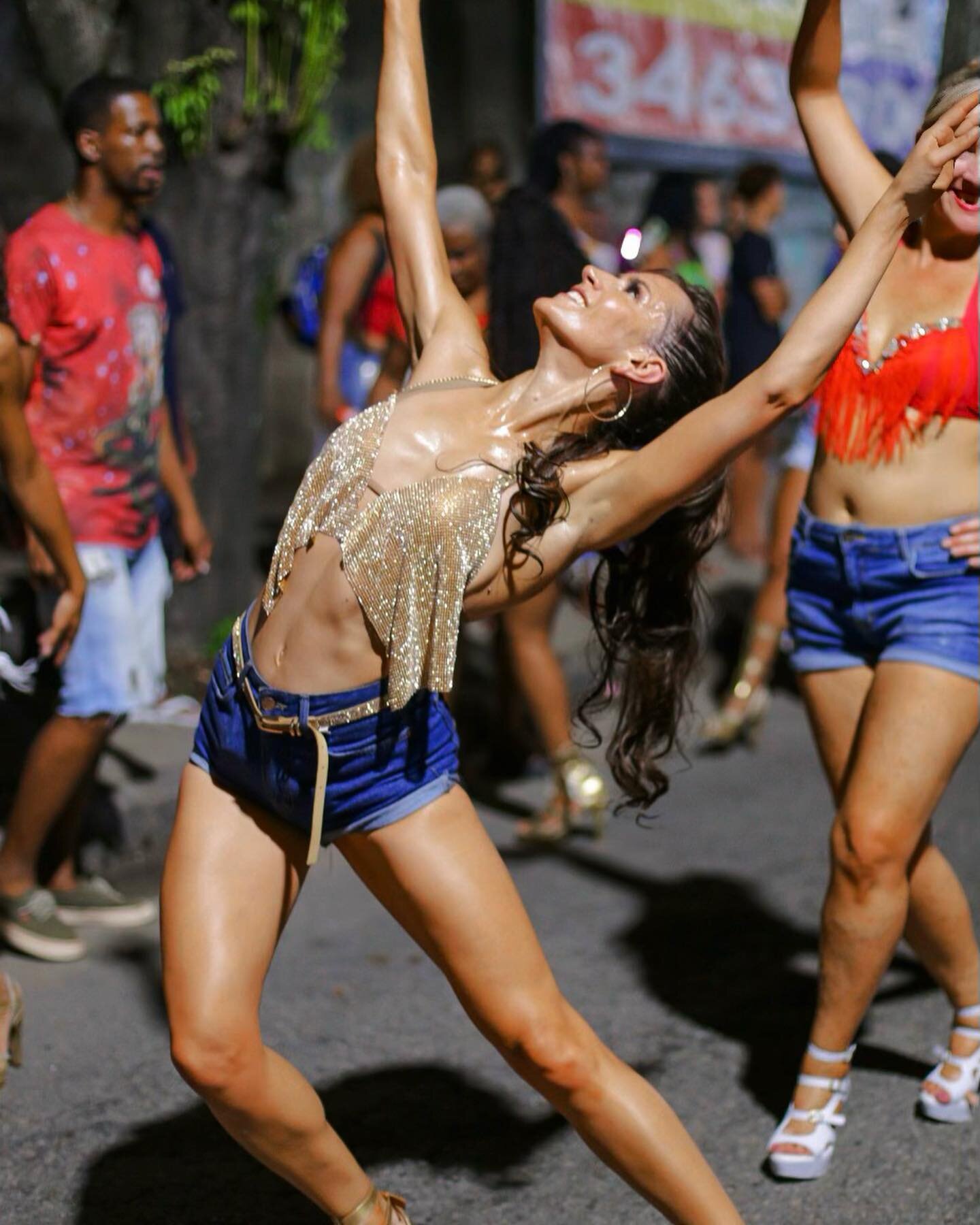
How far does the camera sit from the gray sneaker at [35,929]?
4426mm

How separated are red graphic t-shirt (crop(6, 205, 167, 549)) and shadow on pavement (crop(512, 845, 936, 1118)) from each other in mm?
1872

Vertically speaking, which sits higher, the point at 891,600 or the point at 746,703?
the point at 891,600

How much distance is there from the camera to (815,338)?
98.3 inches

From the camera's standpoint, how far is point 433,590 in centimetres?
266

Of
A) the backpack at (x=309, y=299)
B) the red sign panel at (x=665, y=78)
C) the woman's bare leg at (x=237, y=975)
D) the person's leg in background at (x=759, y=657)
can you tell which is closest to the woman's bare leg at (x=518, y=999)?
the woman's bare leg at (x=237, y=975)

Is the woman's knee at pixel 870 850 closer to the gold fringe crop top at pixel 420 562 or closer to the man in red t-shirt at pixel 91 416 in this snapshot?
the gold fringe crop top at pixel 420 562

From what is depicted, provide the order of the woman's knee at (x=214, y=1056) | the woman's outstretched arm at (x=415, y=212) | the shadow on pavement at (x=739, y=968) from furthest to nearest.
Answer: the shadow on pavement at (x=739, y=968) → the woman's outstretched arm at (x=415, y=212) → the woman's knee at (x=214, y=1056)

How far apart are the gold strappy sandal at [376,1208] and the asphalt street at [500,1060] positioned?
11.0 inches

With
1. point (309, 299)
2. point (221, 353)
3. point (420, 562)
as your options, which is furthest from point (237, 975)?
point (309, 299)

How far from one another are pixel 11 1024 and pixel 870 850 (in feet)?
6.17

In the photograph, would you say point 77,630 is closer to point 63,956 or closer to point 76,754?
point 76,754

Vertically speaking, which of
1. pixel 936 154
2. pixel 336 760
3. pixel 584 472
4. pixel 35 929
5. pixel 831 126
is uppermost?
pixel 936 154

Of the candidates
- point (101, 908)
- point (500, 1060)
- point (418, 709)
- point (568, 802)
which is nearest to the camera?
point (418, 709)

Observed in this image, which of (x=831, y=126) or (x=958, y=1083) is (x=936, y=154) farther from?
(x=958, y=1083)
